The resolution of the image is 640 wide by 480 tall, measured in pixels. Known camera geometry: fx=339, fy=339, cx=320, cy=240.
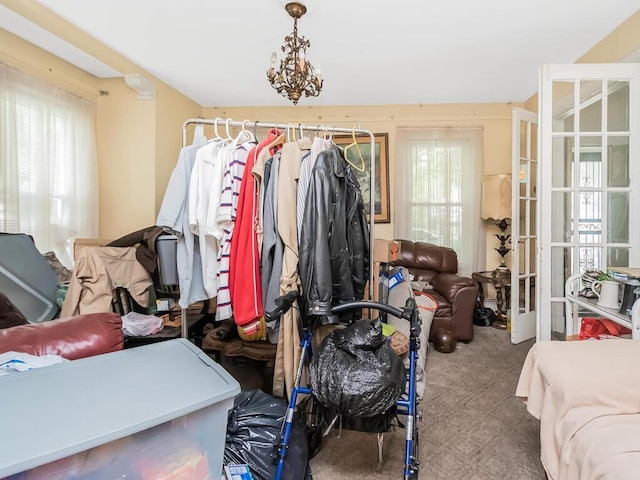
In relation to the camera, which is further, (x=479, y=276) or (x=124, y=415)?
(x=479, y=276)

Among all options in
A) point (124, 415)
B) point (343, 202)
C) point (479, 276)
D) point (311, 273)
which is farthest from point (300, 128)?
point (479, 276)

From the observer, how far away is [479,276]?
374 centimetres

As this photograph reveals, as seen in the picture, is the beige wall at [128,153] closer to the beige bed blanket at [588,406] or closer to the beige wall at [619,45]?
the beige bed blanket at [588,406]

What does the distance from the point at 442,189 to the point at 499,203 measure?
25.8 inches

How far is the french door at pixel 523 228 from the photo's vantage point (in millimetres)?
3125

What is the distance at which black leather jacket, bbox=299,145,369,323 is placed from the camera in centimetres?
152

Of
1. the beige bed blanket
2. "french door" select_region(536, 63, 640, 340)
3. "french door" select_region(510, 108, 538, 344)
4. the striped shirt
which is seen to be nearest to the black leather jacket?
the striped shirt

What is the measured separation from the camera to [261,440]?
1.37m

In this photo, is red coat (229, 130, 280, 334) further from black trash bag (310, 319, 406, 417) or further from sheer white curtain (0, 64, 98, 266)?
sheer white curtain (0, 64, 98, 266)

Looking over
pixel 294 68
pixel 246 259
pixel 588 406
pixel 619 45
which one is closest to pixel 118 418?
pixel 246 259

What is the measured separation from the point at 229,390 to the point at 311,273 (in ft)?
2.35

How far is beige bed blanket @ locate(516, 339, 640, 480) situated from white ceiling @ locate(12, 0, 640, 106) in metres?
2.11

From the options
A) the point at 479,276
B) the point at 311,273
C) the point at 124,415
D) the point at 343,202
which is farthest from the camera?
the point at 479,276

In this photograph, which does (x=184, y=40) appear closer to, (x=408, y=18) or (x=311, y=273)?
(x=408, y=18)
